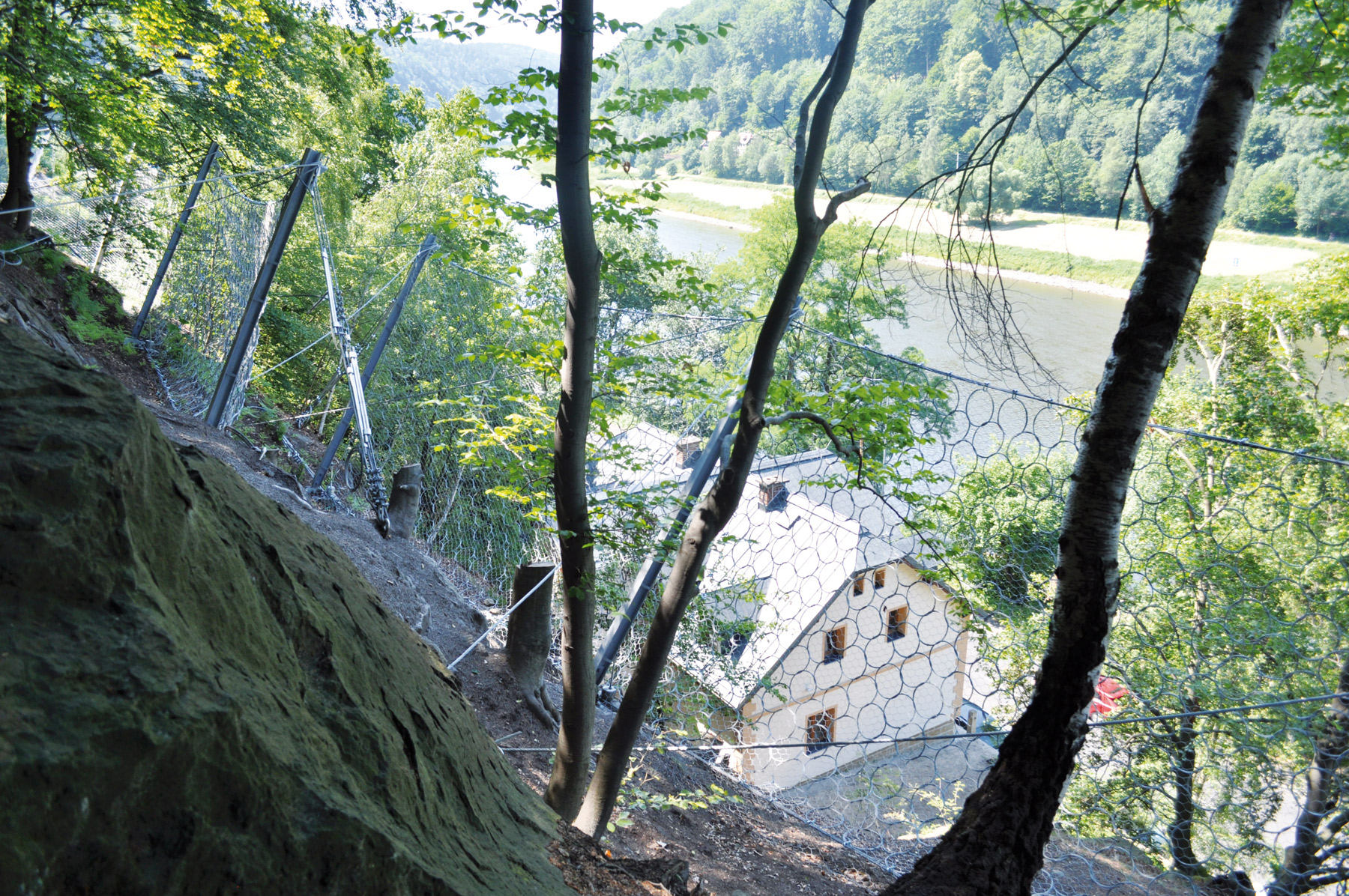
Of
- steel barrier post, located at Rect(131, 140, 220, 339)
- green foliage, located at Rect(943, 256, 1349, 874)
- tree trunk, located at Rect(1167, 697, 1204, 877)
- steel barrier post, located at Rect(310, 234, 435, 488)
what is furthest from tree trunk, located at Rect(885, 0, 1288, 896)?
steel barrier post, located at Rect(131, 140, 220, 339)

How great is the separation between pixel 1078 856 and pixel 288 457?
6.22 meters

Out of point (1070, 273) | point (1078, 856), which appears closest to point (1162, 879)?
point (1078, 856)

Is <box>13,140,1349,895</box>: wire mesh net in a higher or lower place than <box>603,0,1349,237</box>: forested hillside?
lower

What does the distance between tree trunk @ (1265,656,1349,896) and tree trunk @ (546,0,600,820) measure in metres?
2.41

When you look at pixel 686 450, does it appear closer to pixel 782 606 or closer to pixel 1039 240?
pixel 782 606

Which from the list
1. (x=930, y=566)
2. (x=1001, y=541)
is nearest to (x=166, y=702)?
(x=1001, y=541)

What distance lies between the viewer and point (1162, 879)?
3459 mm

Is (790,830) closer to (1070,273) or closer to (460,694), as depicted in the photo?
(460,694)

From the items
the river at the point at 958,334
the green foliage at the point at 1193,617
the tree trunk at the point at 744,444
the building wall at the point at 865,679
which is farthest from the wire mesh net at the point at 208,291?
the green foliage at the point at 1193,617

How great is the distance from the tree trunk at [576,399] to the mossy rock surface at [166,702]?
3.90 feet

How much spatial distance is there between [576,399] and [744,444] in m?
0.54

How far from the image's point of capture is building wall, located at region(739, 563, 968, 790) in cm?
413

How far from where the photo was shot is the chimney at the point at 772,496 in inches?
203

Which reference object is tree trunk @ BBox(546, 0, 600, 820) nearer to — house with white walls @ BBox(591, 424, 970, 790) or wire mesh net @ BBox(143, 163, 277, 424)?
house with white walls @ BBox(591, 424, 970, 790)
